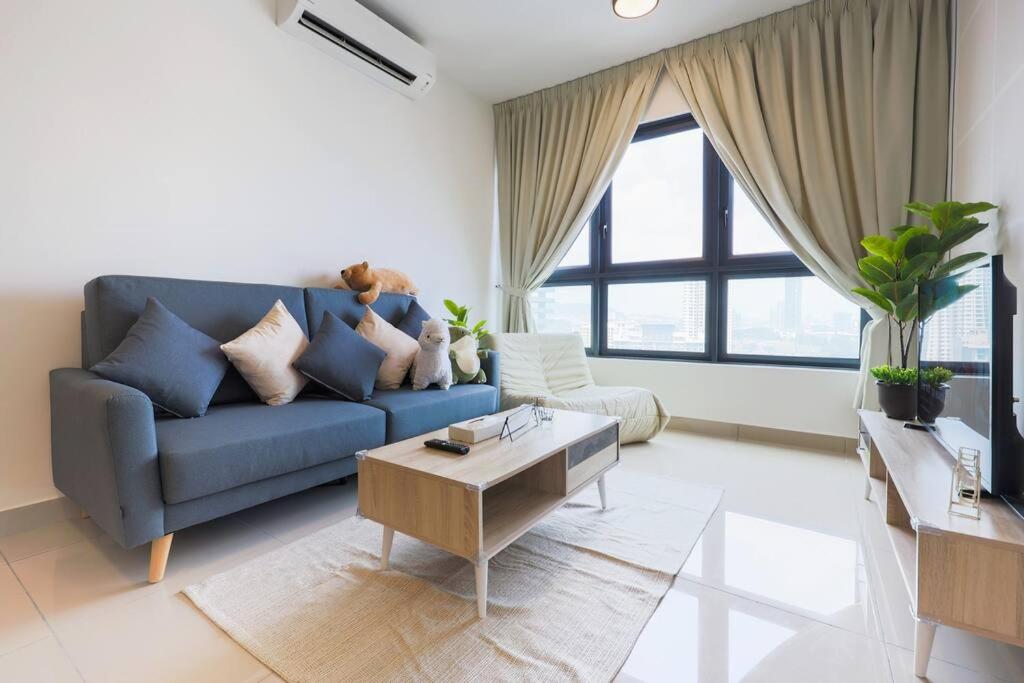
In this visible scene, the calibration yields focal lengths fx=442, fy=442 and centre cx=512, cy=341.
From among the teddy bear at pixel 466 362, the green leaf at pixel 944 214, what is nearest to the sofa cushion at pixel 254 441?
the teddy bear at pixel 466 362

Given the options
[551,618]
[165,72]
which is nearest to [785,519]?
[551,618]

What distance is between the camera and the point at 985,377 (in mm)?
1223

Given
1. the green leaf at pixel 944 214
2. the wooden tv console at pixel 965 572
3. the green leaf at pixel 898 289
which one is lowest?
the wooden tv console at pixel 965 572

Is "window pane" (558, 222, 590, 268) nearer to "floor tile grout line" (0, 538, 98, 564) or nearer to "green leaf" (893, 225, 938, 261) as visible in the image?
"green leaf" (893, 225, 938, 261)

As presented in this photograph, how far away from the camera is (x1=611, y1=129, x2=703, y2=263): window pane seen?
11.5ft

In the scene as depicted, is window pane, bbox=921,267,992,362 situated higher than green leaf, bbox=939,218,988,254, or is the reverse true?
green leaf, bbox=939,218,988,254

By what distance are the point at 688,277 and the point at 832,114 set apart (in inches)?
52.2

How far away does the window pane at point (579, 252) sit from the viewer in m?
4.04

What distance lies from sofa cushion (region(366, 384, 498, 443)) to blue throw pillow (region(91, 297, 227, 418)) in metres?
0.69

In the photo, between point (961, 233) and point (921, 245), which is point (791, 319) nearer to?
point (921, 245)

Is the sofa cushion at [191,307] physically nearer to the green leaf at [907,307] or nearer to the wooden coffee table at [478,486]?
the wooden coffee table at [478,486]

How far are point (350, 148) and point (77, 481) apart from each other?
2356mm

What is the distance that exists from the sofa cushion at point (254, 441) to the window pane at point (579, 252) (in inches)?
103

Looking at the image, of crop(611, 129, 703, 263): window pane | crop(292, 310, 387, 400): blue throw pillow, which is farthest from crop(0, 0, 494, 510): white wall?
crop(611, 129, 703, 263): window pane
